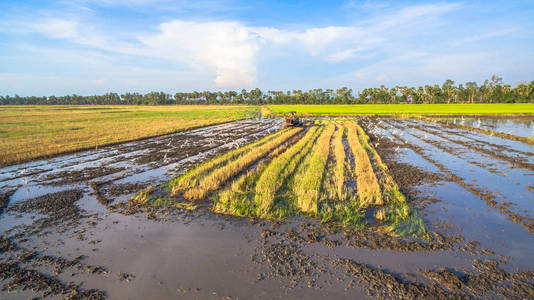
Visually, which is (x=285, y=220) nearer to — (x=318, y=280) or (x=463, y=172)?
(x=318, y=280)

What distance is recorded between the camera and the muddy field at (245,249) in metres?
4.56

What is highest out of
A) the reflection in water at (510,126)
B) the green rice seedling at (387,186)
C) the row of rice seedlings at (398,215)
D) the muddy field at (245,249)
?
the reflection in water at (510,126)

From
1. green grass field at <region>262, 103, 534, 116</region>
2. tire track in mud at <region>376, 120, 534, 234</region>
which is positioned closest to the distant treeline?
green grass field at <region>262, 103, 534, 116</region>

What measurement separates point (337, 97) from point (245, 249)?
141379mm

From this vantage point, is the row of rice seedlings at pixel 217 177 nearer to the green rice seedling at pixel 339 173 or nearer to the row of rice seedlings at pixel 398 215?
the green rice seedling at pixel 339 173

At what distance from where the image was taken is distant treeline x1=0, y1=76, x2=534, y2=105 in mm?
103562

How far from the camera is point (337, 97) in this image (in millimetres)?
138375

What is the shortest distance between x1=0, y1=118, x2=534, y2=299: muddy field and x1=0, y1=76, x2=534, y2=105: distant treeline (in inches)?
4792

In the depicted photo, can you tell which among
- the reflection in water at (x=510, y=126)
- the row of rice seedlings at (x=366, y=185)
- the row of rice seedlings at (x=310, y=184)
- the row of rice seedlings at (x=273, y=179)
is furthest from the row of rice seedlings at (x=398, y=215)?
the reflection in water at (x=510, y=126)

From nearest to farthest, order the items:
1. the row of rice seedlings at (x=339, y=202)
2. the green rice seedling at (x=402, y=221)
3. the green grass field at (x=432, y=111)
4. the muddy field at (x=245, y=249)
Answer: the muddy field at (x=245, y=249) < the green rice seedling at (x=402, y=221) < the row of rice seedlings at (x=339, y=202) < the green grass field at (x=432, y=111)

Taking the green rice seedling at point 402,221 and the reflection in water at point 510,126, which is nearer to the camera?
the green rice seedling at point 402,221

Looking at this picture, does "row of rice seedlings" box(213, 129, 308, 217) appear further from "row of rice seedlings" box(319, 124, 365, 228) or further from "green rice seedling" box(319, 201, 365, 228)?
"row of rice seedlings" box(319, 124, 365, 228)

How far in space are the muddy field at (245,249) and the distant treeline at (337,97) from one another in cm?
12171

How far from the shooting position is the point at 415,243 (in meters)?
5.95
